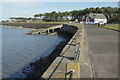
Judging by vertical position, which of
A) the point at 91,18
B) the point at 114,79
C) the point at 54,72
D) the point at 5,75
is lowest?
the point at 5,75

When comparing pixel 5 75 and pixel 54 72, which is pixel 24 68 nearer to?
pixel 5 75

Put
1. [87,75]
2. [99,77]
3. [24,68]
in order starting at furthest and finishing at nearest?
1. [24,68]
2. [99,77]
3. [87,75]

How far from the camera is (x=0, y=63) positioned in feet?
45.8

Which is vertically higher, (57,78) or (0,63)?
(57,78)

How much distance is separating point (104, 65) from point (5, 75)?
7869mm

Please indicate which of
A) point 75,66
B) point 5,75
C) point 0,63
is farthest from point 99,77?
point 0,63

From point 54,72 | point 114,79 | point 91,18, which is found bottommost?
point 114,79

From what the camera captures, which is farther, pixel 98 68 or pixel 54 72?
pixel 98 68

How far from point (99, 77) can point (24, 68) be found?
8369 millimetres

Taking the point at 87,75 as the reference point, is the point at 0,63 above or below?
below

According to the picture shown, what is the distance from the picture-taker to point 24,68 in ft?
40.4

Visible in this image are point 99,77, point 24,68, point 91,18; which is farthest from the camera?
point 91,18

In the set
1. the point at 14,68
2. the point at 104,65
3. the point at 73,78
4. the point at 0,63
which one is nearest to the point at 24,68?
the point at 14,68

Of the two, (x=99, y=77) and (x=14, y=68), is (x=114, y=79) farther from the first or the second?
(x=14, y=68)
